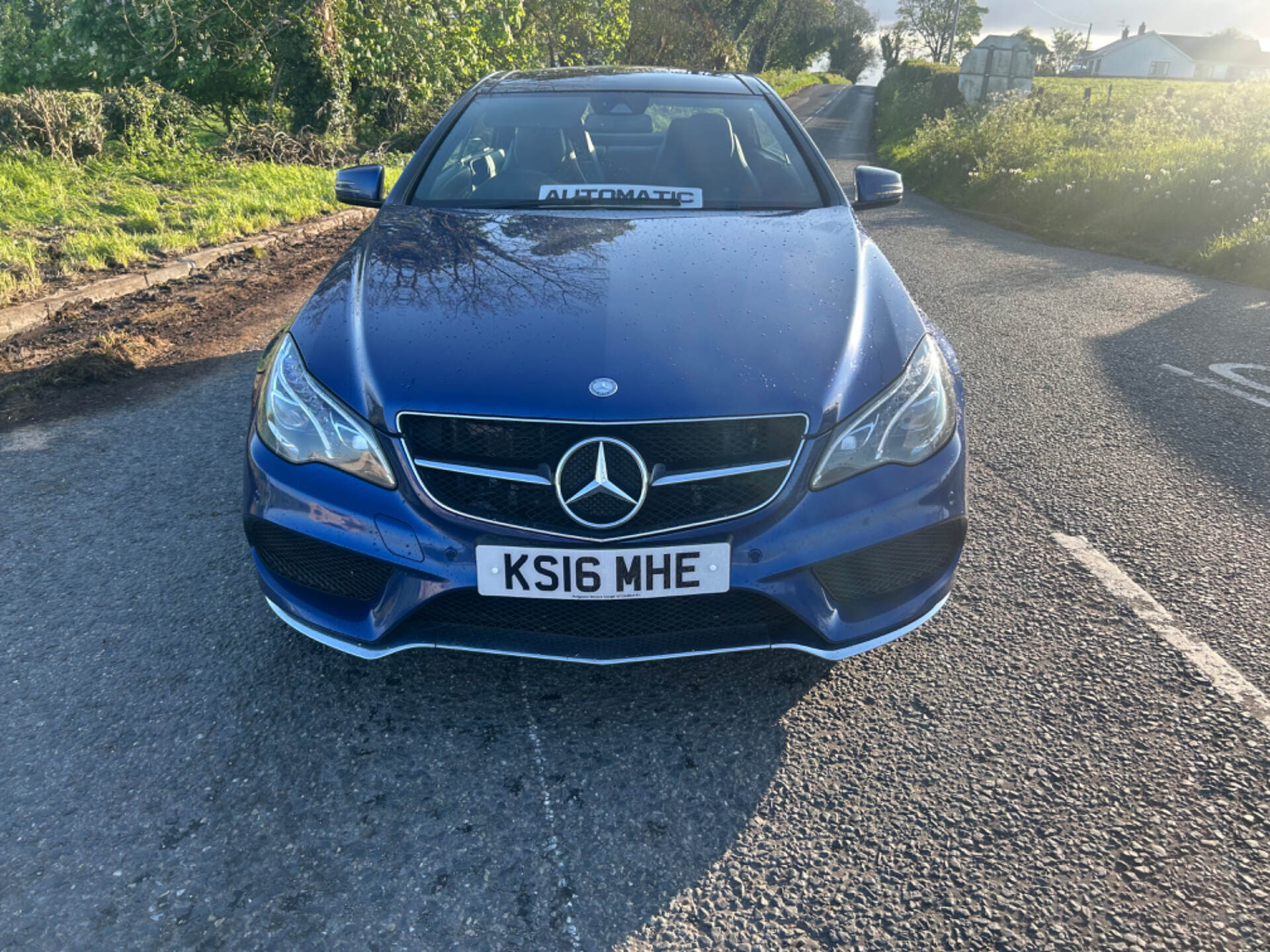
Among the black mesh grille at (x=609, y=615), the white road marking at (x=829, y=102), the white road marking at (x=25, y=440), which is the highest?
the black mesh grille at (x=609, y=615)

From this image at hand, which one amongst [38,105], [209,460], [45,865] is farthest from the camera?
[38,105]

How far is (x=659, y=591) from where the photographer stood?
2.01m

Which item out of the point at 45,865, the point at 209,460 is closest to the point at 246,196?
the point at 209,460

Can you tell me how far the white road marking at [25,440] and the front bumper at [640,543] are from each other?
2.34m

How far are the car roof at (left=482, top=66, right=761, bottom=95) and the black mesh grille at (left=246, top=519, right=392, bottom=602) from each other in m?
2.49

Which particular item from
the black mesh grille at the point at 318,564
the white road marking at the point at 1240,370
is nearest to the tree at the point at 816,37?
the white road marking at the point at 1240,370

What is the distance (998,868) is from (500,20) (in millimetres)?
16161

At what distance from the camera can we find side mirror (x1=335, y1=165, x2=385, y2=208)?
11.6 ft

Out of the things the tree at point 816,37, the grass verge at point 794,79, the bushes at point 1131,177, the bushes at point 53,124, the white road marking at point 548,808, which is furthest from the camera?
the tree at point 816,37

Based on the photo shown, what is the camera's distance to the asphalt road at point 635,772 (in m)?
1.72

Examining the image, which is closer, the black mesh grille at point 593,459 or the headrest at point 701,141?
the black mesh grille at point 593,459

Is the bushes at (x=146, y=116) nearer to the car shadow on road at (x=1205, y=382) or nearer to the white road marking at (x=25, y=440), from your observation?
the white road marking at (x=25, y=440)

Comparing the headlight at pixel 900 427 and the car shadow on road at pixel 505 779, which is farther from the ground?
the headlight at pixel 900 427

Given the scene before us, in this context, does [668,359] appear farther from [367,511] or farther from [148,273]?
[148,273]
